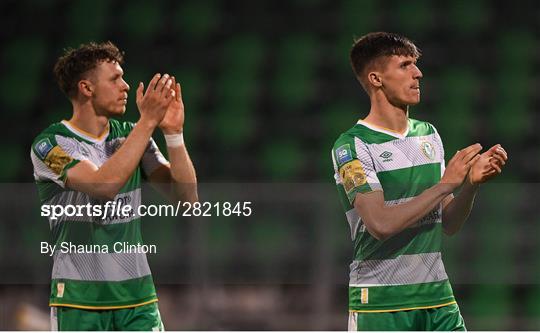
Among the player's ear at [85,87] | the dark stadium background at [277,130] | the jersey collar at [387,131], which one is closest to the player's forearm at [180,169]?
the player's ear at [85,87]

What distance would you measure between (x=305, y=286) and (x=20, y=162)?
247 cm

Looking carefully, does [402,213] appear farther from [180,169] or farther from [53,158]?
[53,158]

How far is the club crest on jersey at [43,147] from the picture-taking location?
312cm

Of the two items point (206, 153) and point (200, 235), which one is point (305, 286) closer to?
point (200, 235)

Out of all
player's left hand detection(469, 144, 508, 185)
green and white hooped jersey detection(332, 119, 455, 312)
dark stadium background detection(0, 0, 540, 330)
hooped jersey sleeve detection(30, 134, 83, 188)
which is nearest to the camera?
player's left hand detection(469, 144, 508, 185)

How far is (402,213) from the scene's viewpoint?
276 cm

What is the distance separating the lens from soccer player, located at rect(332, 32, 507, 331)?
2.76 metres

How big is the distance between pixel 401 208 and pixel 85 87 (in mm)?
1166

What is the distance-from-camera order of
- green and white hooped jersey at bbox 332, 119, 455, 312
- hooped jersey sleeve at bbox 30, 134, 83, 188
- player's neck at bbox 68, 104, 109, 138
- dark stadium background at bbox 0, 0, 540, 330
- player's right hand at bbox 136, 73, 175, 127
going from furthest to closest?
dark stadium background at bbox 0, 0, 540, 330 < player's neck at bbox 68, 104, 109, 138 < hooped jersey sleeve at bbox 30, 134, 83, 188 < player's right hand at bbox 136, 73, 175, 127 < green and white hooped jersey at bbox 332, 119, 455, 312

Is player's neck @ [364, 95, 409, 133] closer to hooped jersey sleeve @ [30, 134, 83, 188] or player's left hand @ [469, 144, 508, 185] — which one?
player's left hand @ [469, 144, 508, 185]

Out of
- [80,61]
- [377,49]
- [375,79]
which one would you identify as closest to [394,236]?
[375,79]

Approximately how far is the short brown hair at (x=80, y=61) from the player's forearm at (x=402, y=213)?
108cm

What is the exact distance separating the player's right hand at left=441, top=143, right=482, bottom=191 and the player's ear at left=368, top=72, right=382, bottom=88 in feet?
1.42

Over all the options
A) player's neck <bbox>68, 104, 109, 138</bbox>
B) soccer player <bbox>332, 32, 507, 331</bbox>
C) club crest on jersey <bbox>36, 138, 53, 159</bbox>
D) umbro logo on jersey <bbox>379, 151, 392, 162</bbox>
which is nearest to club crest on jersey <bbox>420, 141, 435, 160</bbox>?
soccer player <bbox>332, 32, 507, 331</bbox>
